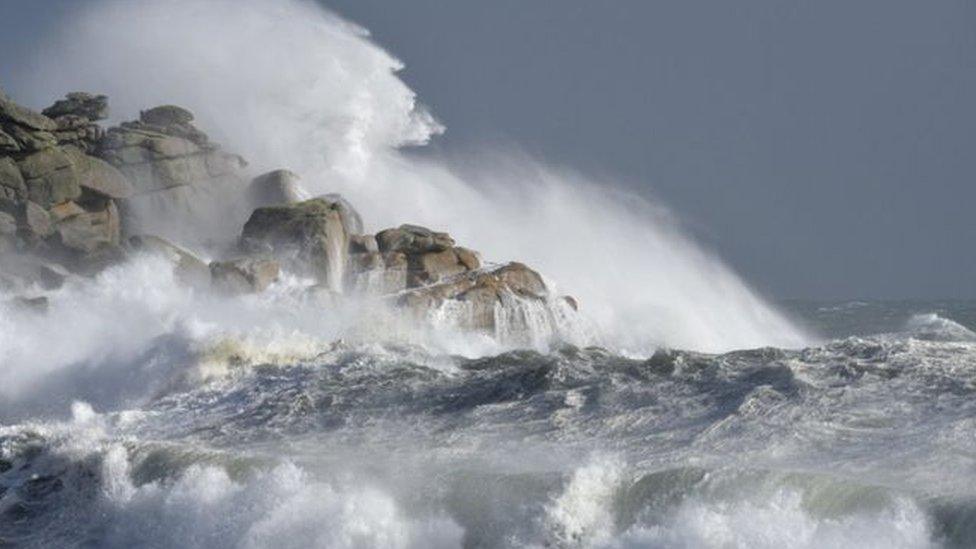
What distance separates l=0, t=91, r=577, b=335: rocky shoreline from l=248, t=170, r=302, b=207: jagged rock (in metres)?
0.03

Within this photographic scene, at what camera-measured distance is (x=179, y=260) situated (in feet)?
84.8

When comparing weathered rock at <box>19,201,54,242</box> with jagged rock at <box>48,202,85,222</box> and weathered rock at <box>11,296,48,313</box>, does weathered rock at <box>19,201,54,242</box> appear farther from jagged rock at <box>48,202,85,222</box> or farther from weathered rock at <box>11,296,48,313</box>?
weathered rock at <box>11,296,48,313</box>

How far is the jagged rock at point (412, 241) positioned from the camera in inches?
1103

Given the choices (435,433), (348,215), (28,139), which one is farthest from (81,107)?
(435,433)

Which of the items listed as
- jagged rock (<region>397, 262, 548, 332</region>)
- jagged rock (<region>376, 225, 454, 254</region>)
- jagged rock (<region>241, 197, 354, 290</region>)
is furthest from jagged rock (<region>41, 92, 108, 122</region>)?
jagged rock (<region>397, 262, 548, 332</region>)

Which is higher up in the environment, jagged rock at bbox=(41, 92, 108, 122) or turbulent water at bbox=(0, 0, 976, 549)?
jagged rock at bbox=(41, 92, 108, 122)

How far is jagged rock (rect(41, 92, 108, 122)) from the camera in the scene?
32531mm

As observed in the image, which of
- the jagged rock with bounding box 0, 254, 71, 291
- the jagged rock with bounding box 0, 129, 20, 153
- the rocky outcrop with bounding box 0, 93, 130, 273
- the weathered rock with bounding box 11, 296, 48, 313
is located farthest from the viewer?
the jagged rock with bounding box 0, 129, 20, 153

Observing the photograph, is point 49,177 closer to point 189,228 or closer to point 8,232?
point 8,232

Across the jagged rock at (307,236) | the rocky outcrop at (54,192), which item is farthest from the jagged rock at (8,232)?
the jagged rock at (307,236)

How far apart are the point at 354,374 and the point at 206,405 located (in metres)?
2.04

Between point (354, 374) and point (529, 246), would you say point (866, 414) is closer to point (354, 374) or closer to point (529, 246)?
point (354, 374)

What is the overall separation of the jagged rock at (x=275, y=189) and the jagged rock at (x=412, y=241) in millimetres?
4546

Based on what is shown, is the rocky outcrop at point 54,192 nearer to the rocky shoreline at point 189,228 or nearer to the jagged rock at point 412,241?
the rocky shoreline at point 189,228
